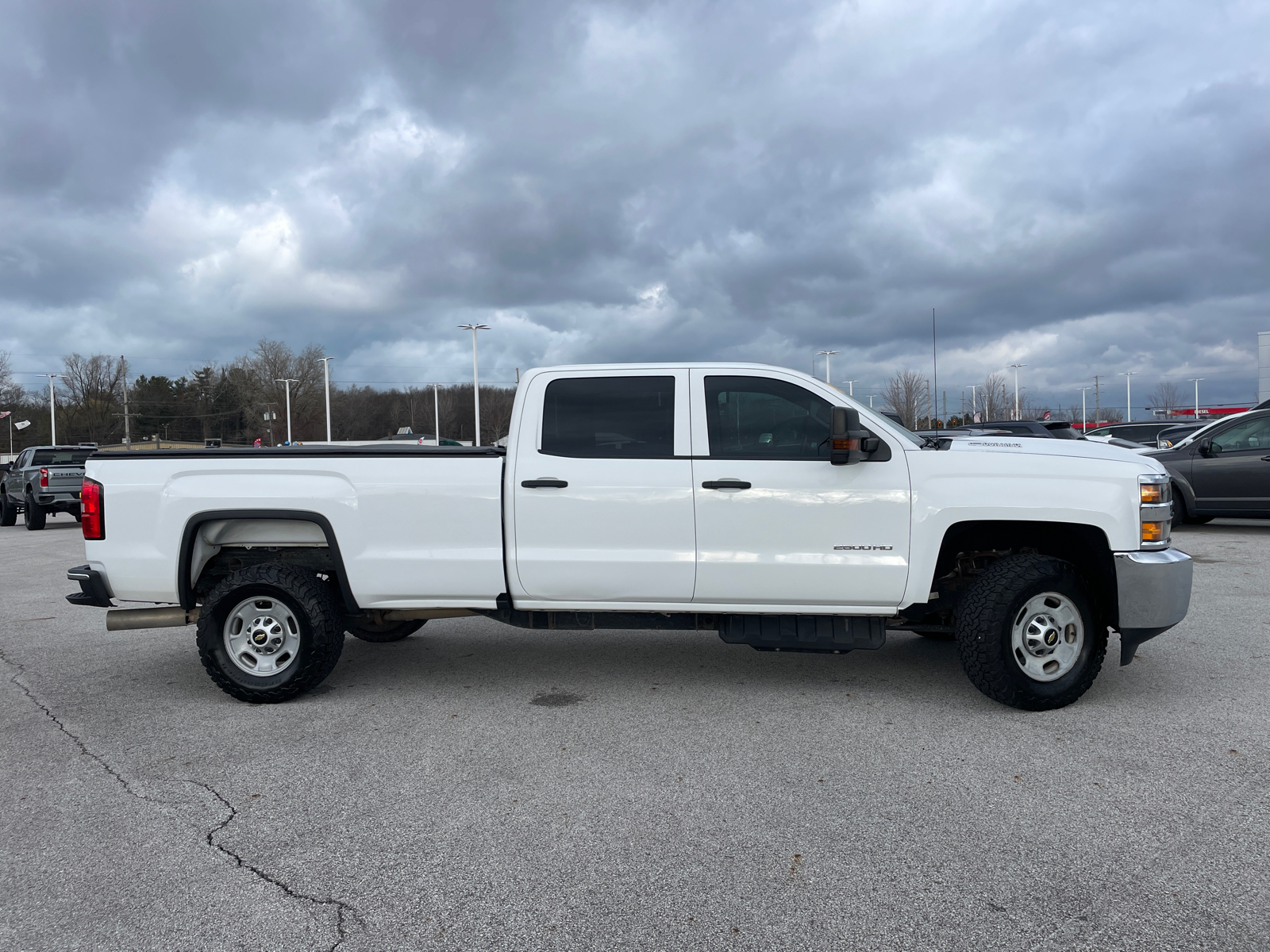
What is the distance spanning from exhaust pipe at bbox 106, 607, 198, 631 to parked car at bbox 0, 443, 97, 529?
49.3ft

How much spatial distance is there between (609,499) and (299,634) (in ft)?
6.72

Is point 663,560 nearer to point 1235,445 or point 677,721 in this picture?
point 677,721

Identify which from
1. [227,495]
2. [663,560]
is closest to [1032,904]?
[663,560]

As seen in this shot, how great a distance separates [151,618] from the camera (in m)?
5.41

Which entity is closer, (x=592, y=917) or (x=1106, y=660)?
(x=592, y=917)

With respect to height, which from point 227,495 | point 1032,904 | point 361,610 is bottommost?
point 1032,904

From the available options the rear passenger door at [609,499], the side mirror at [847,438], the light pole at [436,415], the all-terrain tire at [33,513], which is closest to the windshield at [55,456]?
the all-terrain tire at [33,513]

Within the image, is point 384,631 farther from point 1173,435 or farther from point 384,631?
point 1173,435

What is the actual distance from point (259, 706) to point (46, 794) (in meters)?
1.37

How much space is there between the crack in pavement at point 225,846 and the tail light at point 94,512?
1076 mm

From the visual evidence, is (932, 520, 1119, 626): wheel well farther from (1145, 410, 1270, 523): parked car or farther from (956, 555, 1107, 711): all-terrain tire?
(1145, 410, 1270, 523): parked car

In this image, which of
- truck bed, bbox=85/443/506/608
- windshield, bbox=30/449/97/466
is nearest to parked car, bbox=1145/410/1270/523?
truck bed, bbox=85/443/506/608

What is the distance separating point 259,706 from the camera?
526cm

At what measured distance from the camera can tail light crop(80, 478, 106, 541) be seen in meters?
5.32
